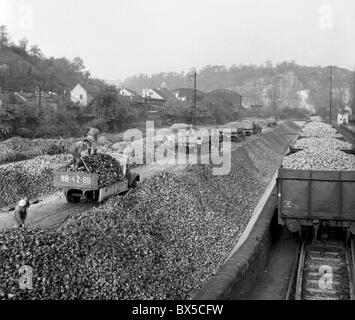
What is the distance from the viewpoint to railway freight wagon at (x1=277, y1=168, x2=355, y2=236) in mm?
13852

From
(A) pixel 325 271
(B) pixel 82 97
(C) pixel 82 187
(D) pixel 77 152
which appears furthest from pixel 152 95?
(A) pixel 325 271

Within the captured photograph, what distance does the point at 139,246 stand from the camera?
41.6 feet

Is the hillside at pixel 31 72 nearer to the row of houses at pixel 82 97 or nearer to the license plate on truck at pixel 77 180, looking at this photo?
the row of houses at pixel 82 97

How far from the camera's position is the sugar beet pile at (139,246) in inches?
366

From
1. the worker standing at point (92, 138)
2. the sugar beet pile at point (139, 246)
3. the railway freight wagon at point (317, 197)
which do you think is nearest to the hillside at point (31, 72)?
the worker standing at point (92, 138)

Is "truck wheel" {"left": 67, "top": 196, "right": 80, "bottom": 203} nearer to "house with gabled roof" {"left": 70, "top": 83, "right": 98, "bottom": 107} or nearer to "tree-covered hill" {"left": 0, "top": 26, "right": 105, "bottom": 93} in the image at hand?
"tree-covered hill" {"left": 0, "top": 26, "right": 105, "bottom": 93}

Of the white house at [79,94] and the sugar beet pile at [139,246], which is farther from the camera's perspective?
the white house at [79,94]

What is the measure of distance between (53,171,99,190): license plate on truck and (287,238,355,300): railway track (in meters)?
7.06

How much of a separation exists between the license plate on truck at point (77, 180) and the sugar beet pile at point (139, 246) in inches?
36.1

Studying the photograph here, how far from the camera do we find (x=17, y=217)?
11.6 metres

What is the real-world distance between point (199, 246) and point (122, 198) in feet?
10.4

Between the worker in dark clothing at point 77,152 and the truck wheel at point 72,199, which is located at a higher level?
the worker in dark clothing at point 77,152
